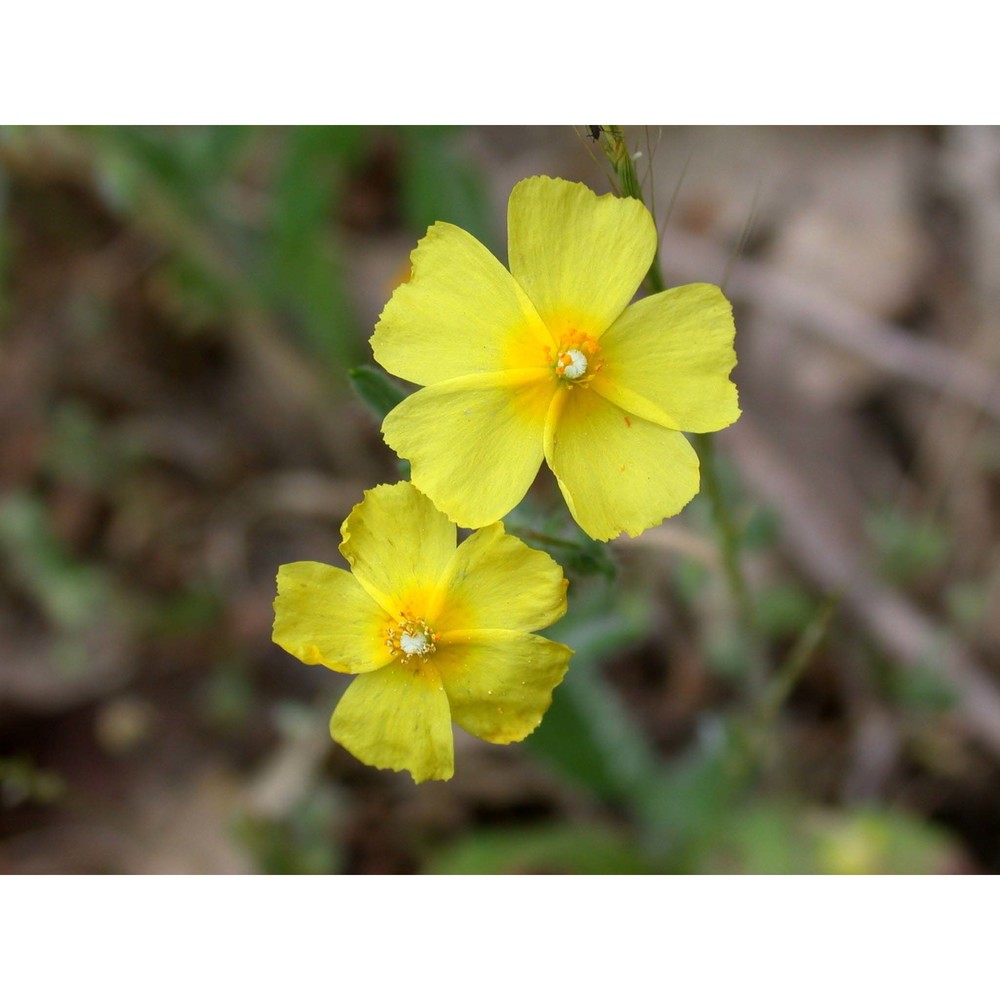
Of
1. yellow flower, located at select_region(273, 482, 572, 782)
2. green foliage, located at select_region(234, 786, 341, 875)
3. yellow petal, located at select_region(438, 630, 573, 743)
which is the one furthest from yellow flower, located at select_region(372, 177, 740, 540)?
green foliage, located at select_region(234, 786, 341, 875)

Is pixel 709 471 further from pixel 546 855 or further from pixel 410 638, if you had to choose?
pixel 546 855

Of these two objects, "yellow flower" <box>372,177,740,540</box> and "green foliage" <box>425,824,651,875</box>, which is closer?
"yellow flower" <box>372,177,740,540</box>

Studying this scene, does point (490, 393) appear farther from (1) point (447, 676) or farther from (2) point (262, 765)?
(2) point (262, 765)

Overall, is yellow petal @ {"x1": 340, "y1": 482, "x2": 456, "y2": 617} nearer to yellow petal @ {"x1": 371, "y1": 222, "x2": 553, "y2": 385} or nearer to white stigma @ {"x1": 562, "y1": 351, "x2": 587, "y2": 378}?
yellow petal @ {"x1": 371, "y1": 222, "x2": 553, "y2": 385}

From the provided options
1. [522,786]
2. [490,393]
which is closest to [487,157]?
[522,786]

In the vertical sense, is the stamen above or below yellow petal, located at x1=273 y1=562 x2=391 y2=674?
above

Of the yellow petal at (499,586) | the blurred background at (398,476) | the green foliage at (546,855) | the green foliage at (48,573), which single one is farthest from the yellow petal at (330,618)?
the green foliage at (48,573)
